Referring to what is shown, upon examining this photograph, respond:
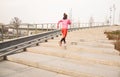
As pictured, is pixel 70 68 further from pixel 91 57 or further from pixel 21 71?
pixel 21 71

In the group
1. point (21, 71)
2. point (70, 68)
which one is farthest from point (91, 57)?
point (21, 71)

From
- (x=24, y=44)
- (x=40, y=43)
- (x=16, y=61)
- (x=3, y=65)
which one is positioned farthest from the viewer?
(x=40, y=43)

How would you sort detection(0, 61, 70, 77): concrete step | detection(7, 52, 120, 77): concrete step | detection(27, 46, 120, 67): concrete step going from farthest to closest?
detection(27, 46, 120, 67): concrete step
detection(0, 61, 70, 77): concrete step
detection(7, 52, 120, 77): concrete step

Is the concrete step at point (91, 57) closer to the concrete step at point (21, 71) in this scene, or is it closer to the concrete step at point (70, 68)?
the concrete step at point (70, 68)

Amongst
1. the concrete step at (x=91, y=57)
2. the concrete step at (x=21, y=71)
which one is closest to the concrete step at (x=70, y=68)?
the concrete step at (x=21, y=71)

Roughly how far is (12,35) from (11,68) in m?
5.83

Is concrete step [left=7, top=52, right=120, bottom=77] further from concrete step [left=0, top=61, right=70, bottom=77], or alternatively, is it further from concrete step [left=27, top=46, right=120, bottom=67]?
concrete step [left=27, top=46, right=120, bottom=67]

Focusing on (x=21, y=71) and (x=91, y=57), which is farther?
(x=91, y=57)

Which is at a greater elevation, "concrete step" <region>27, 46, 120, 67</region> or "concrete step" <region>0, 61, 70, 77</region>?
"concrete step" <region>27, 46, 120, 67</region>

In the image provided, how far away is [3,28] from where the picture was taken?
10.2m

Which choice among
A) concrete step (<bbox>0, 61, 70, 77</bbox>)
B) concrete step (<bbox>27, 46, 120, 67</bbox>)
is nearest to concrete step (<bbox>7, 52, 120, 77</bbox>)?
concrete step (<bbox>0, 61, 70, 77</bbox>)

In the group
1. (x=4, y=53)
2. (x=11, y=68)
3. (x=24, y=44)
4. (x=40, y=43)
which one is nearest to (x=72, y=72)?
(x=11, y=68)

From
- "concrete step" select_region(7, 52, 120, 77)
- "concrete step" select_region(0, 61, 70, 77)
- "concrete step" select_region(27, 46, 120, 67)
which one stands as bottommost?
"concrete step" select_region(0, 61, 70, 77)

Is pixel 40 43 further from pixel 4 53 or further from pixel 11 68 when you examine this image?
pixel 11 68
